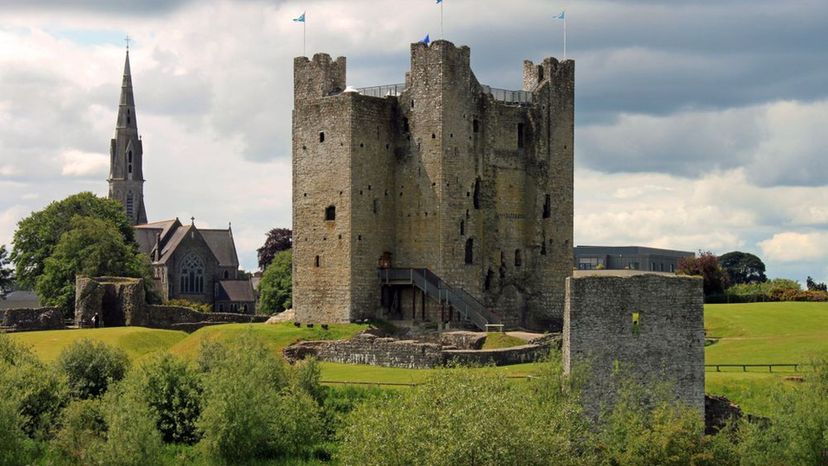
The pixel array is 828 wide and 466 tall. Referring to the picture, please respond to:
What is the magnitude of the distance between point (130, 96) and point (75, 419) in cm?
12137

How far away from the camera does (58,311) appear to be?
72.7 metres

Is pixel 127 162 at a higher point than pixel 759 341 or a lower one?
higher

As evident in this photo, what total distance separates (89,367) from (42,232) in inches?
1724

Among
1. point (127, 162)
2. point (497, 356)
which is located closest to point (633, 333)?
point (497, 356)

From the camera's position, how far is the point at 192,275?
134 metres

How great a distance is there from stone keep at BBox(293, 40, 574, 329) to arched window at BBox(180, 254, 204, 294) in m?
65.0

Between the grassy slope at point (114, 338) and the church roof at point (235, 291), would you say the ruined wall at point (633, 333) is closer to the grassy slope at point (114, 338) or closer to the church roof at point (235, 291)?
the grassy slope at point (114, 338)

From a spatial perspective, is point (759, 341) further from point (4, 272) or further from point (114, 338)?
point (4, 272)

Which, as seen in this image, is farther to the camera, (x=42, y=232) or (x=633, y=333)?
(x=42, y=232)

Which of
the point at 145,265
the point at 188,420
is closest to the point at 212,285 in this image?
the point at 145,265

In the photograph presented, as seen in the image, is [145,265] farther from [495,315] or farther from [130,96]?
[130,96]

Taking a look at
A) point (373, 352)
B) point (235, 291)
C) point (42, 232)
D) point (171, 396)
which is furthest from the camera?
point (235, 291)

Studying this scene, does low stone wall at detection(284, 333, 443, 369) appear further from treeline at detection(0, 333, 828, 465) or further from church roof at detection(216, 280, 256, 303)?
church roof at detection(216, 280, 256, 303)

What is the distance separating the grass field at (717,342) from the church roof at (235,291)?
209 ft
